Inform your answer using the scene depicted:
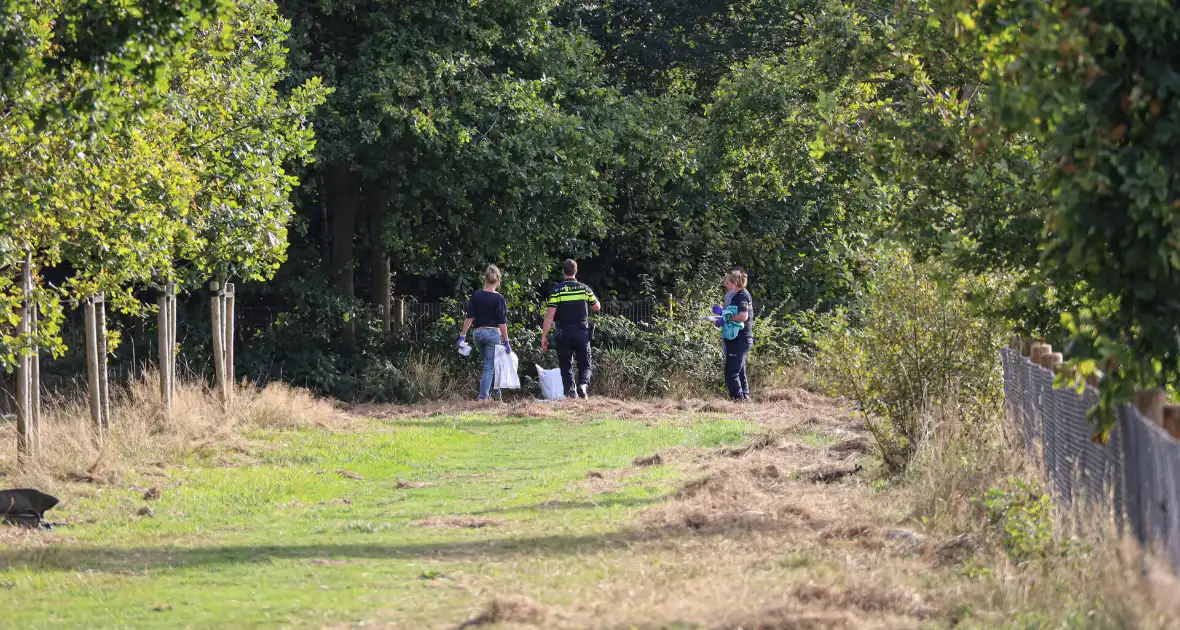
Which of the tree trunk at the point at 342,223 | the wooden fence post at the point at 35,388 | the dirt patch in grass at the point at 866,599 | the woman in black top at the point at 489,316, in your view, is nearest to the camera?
the dirt patch in grass at the point at 866,599

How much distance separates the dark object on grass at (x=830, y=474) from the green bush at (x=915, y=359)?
395 mm

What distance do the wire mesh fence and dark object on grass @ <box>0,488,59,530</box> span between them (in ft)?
22.4

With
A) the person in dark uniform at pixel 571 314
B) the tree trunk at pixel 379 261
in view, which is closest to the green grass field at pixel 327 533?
the person in dark uniform at pixel 571 314

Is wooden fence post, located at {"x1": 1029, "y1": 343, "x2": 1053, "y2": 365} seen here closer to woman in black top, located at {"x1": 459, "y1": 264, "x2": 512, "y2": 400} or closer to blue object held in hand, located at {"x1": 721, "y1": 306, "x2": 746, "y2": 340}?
blue object held in hand, located at {"x1": 721, "y1": 306, "x2": 746, "y2": 340}

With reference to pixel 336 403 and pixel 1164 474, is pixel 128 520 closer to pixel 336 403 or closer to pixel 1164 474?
pixel 1164 474

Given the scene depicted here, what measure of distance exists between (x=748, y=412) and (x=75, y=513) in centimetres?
1069

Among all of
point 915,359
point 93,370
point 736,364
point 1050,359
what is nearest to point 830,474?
point 915,359

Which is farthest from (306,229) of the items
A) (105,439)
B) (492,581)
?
(492,581)

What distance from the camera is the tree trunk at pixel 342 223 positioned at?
2530 centimetres

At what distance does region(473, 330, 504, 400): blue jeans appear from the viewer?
20891 mm

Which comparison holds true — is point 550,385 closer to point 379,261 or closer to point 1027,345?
point 379,261

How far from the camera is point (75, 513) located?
11.0 m

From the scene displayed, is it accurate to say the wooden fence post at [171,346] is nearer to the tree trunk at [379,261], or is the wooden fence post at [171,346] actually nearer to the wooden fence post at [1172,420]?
the tree trunk at [379,261]

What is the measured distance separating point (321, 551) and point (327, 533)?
0.84m
